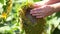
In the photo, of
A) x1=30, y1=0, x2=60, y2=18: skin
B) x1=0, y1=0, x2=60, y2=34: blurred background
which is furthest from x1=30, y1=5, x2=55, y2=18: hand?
x1=0, y1=0, x2=60, y2=34: blurred background

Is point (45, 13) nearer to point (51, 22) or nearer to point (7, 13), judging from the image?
point (51, 22)

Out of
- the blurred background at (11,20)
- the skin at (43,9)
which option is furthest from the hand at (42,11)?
the blurred background at (11,20)

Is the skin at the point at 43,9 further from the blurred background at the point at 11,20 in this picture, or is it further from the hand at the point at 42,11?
the blurred background at the point at 11,20

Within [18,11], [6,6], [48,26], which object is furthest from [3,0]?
[48,26]

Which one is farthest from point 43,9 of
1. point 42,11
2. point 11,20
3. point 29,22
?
point 11,20

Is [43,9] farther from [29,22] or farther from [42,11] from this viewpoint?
[29,22]

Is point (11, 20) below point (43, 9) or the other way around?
below

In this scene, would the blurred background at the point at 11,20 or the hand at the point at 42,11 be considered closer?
the hand at the point at 42,11

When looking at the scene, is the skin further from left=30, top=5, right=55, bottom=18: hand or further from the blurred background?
the blurred background

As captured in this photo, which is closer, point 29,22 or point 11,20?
point 29,22
